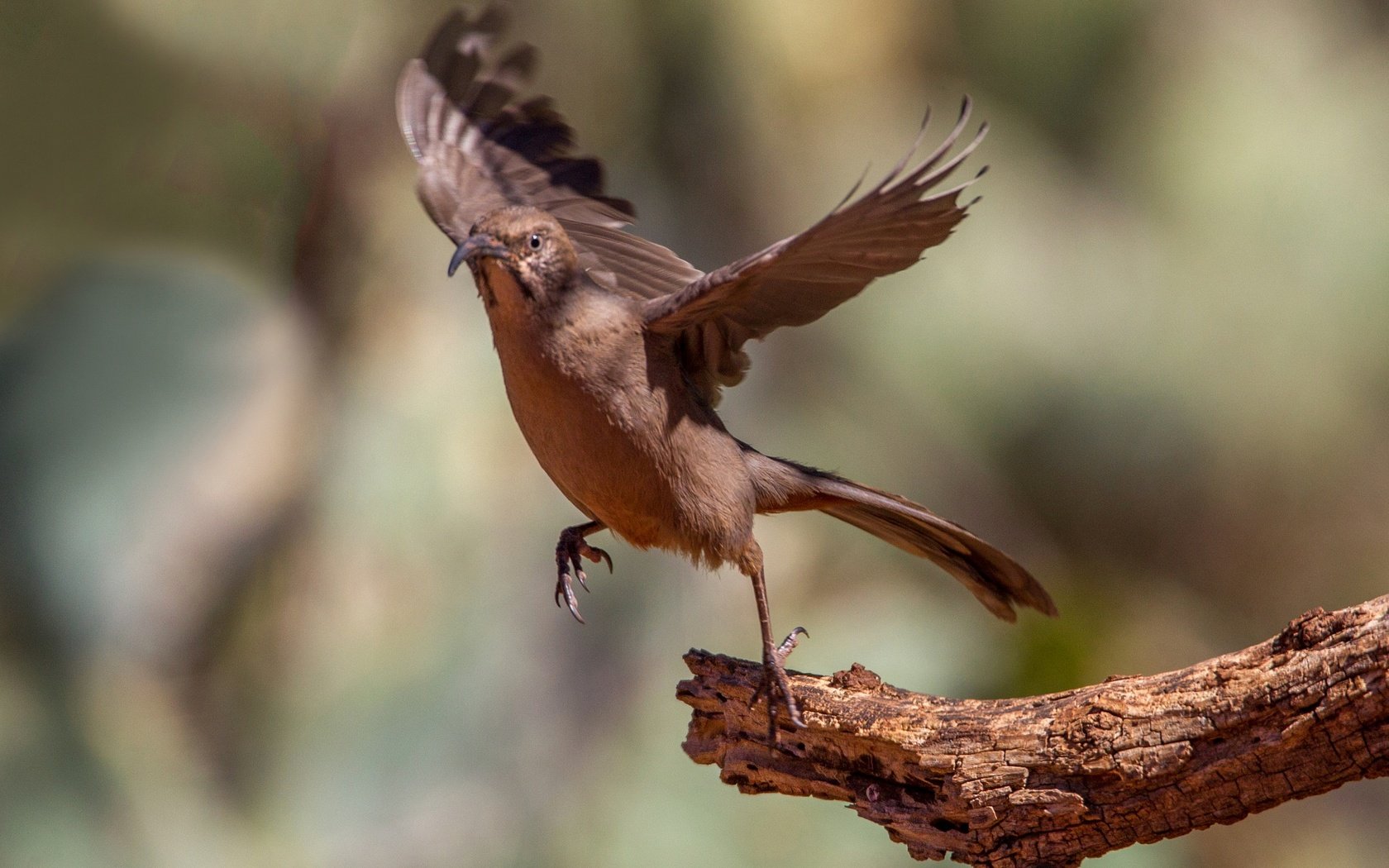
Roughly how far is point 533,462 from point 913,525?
4.67 m

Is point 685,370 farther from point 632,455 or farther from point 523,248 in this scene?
point 523,248

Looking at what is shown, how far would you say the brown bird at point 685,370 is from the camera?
3637 mm

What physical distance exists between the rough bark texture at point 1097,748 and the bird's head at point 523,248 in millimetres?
1310

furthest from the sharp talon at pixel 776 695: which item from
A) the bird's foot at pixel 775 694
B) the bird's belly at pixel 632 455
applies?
the bird's belly at pixel 632 455

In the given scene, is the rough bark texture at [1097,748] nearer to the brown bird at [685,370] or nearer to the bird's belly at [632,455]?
the brown bird at [685,370]

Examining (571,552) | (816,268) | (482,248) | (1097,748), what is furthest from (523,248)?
(1097,748)

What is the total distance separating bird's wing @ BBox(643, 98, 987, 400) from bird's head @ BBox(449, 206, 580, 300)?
1.07 feet

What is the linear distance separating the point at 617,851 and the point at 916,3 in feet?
20.0

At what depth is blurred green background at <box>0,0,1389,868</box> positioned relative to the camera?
834cm

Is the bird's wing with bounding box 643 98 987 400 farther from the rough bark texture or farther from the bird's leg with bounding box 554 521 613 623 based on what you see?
the rough bark texture

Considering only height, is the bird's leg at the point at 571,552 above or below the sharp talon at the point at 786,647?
above

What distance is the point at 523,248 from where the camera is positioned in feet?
12.6

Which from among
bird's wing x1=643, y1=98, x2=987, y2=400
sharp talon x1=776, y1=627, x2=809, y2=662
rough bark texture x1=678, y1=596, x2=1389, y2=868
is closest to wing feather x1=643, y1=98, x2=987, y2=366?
bird's wing x1=643, y1=98, x2=987, y2=400

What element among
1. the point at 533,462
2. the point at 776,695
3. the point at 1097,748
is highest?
the point at 533,462
